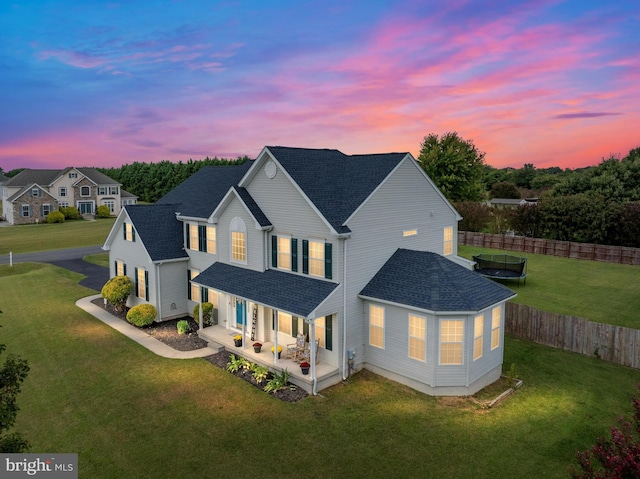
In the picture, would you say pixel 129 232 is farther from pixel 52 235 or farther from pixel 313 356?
pixel 52 235

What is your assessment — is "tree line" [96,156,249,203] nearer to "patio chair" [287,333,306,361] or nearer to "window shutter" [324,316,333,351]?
"patio chair" [287,333,306,361]

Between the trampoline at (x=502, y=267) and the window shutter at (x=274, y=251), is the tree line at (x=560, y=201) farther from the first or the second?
the window shutter at (x=274, y=251)

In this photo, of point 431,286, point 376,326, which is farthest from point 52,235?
point 431,286

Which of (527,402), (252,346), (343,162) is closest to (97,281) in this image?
(252,346)

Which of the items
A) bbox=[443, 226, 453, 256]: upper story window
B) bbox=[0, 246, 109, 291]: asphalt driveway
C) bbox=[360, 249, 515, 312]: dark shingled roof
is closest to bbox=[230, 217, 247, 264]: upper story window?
bbox=[360, 249, 515, 312]: dark shingled roof

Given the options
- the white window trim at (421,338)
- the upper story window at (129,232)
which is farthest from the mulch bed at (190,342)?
the upper story window at (129,232)

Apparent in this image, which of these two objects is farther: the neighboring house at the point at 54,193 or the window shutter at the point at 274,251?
the neighboring house at the point at 54,193
